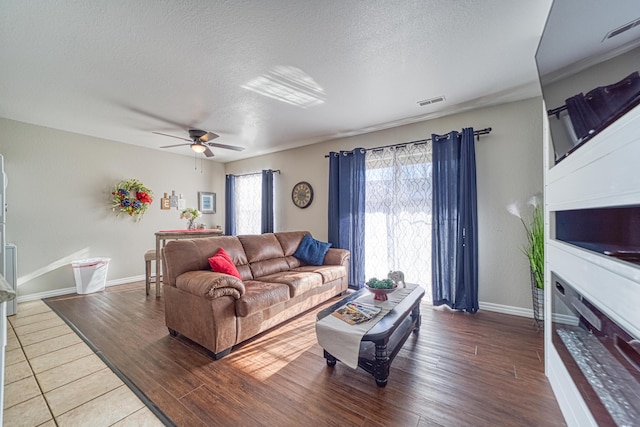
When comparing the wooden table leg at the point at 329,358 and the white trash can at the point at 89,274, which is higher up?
the white trash can at the point at 89,274

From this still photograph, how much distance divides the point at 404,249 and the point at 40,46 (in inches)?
170

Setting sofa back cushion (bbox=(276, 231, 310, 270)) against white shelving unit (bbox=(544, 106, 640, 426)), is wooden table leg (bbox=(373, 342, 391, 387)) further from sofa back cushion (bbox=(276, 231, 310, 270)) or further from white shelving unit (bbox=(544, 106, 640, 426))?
sofa back cushion (bbox=(276, 231, 310, 270))

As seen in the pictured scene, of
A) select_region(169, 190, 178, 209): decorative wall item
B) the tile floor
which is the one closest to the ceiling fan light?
select_region(169, 190, 178, 209): decorative wall item

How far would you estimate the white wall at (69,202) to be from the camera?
11.9 feet

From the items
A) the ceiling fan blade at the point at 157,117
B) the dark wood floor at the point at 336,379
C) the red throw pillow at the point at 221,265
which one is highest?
the ceiling fan blade at the point at 157,117

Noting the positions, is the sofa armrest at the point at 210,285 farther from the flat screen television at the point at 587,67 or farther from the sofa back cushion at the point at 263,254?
the flat screen television at the point at 587,67

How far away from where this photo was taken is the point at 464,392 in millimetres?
1708

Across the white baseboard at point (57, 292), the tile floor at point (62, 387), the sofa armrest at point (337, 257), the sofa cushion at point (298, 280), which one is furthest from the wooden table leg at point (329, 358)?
the white baseboard at point (57, 292)

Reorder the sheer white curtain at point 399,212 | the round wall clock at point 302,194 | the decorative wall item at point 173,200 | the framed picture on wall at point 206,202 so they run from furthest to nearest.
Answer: the framed picture on wall at point 206,202 < the decorative wall item at point 173,200 < the round wall clock at point 302,194 < the sheer white curtain at point 399,212

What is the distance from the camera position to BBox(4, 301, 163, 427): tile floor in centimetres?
152

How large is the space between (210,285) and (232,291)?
208 millimetres

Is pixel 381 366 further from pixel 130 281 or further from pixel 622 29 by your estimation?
pixel 130 281

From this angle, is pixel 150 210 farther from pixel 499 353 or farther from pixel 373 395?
pixel 499 353

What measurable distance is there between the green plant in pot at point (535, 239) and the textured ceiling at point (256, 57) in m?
1.30
